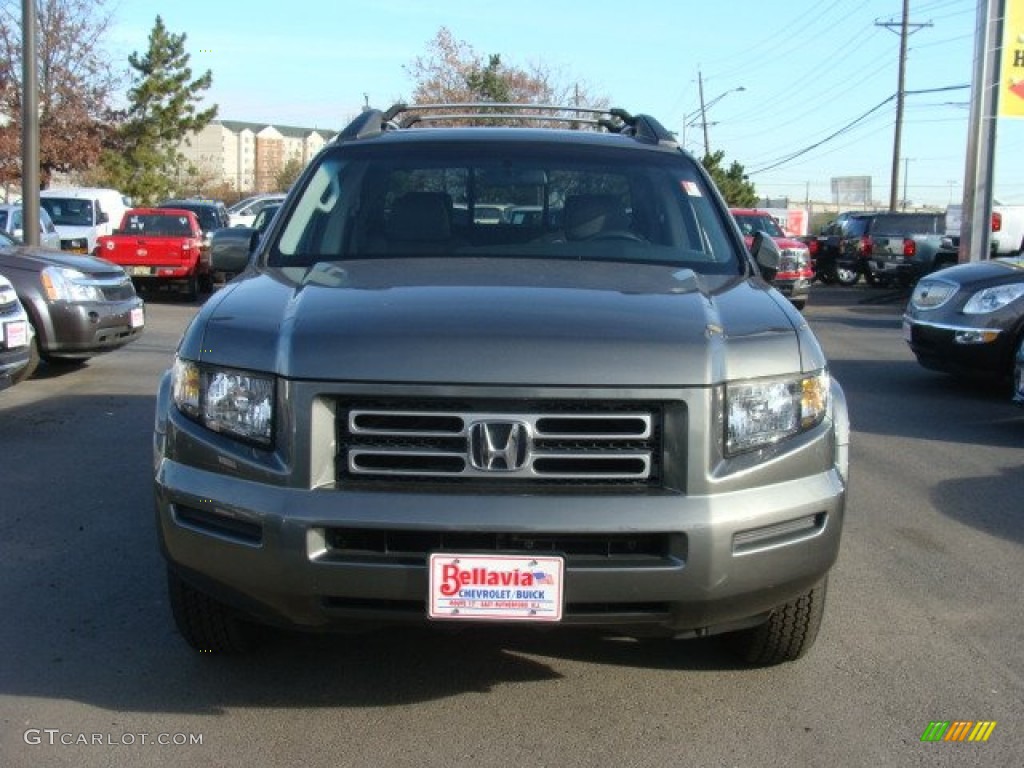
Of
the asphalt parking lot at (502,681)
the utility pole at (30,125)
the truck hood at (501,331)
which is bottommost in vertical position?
the asphalt parking lot at (502,681)

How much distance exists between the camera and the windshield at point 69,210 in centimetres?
2608

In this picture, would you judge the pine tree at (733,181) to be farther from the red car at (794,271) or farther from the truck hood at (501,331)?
the truck hood at (501,331)

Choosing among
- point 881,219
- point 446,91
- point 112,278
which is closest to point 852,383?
point 112,278

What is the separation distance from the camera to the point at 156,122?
46250mm

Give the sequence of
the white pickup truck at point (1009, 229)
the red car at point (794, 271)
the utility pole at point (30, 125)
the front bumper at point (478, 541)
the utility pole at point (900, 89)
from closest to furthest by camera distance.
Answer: the front bumper at point (478, 541)
the utility pole at point (30, 125)
the red car at point (794, 271)
the white pickup truck at point (1009, 229)
the utility pole at point (900, 89)

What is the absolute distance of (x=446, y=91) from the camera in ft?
127

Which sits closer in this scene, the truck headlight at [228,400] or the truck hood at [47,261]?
the truck headlight at [228,400]

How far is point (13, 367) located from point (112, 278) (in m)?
3.07

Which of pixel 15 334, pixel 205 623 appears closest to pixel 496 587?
pixel 205 623

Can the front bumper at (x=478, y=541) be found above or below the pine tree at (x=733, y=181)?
below

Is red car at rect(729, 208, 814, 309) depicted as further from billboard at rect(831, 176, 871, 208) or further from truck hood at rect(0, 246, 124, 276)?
billboard at rect(831, 176, 871, 208)

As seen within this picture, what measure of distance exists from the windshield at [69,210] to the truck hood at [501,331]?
941 inches

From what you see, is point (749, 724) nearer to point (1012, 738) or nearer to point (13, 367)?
point (1012, 738)

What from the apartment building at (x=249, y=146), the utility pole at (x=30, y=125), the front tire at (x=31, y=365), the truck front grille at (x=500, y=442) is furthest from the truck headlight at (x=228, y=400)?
the apartment building at (x=249, y=146)
